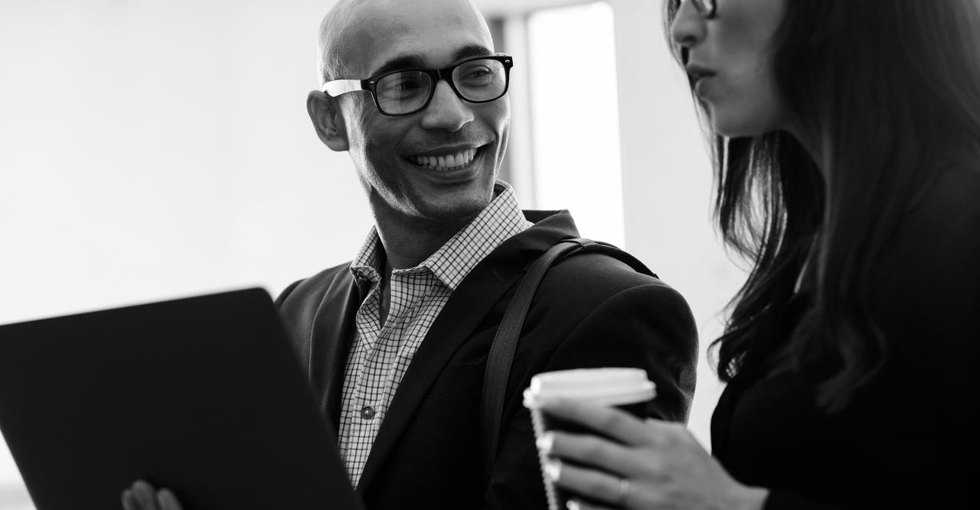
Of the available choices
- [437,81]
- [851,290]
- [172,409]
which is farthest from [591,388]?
[437,81]

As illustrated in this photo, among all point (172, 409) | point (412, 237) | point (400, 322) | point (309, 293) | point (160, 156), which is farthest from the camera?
point (160, 156)

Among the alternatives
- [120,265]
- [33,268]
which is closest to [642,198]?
[120,265]

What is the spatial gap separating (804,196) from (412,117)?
77 centimetres

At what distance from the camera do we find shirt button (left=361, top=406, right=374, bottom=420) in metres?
1.85

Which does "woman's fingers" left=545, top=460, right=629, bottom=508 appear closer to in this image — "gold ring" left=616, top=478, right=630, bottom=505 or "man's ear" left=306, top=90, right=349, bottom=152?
"gold ring" left=616, top=478, right=630, bottom=505

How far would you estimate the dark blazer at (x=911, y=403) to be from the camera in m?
1.05

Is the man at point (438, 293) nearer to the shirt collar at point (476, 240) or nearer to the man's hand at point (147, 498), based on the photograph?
the shirt collar at point (476, 240)

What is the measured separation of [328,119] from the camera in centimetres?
226

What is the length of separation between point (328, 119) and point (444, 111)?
0.38 meters

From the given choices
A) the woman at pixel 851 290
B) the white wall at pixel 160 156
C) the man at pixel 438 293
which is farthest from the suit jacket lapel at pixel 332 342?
the white wall at pixel 160 156

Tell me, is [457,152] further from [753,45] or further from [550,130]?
[550,130]

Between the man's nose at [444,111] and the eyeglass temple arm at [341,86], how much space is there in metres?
0.16

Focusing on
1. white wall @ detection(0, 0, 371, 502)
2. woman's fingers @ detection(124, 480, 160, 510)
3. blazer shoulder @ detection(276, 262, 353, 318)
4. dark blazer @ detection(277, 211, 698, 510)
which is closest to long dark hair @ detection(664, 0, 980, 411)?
dark blazer @ detection(277, 211, 698, 510)

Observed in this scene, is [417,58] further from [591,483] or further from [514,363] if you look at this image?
[591,483]
